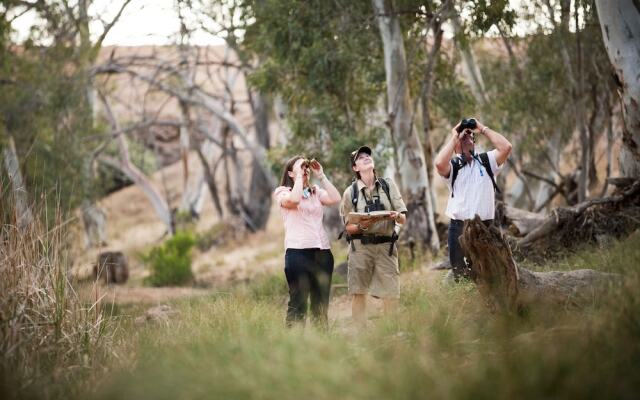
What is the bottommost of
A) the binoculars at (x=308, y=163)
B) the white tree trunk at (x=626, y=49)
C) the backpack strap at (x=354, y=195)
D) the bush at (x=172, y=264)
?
the bush at (x=172, y=264)

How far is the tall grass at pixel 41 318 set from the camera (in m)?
5.45

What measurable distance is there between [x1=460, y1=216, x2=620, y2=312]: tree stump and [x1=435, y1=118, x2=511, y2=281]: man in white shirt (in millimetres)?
910

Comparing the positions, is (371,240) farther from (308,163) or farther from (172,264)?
(172,264)

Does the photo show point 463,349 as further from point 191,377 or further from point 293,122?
point 293,122

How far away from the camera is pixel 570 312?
5223 mm

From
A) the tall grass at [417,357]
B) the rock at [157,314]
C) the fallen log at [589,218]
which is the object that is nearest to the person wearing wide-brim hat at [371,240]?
the tall grass at [417,357]

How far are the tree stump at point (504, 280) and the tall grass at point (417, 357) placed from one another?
15 centimetres

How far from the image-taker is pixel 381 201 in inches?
260

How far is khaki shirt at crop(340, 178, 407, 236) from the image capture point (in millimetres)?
6566

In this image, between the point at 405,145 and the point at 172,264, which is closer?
the point at 405,145

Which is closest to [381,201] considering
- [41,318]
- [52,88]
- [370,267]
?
[370,267]

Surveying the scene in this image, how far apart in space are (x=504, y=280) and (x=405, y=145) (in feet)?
25.2

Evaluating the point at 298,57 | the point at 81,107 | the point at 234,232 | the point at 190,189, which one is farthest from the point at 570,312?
the point at 190,189

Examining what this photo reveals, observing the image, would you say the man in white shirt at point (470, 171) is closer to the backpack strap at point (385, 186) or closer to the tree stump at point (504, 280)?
the backpack strap at point (385, 186)
